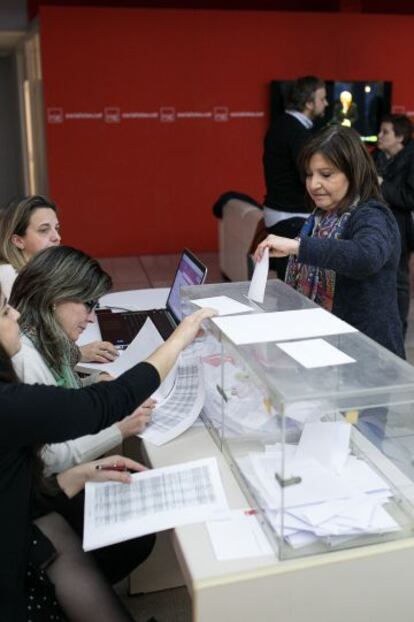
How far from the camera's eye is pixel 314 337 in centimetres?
169

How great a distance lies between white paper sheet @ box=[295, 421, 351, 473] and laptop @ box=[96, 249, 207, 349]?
1.03m

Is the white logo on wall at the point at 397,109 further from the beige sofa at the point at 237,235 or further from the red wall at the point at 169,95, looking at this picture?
the beige sofa at the point at 237,235

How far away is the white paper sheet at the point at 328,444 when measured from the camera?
1.61 meters

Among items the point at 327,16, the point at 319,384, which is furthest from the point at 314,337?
the point at 327,16

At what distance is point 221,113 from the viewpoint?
7797 mm

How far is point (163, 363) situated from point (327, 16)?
23.2ft

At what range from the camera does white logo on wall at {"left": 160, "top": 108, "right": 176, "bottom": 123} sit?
763 cm

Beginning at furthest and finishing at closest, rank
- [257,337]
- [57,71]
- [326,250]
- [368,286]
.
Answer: [57,71], [368,286], [326,250], [257,337]

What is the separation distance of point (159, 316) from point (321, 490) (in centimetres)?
171

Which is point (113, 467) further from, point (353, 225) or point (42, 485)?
point (353, 225)

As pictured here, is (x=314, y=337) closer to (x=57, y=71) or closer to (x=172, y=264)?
(x=172, y=264)

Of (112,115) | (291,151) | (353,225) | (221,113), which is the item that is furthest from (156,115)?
(353,225)

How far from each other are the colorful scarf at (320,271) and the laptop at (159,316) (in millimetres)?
367

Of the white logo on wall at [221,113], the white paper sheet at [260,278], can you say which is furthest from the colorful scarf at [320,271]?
the white logo on wall at [221,113]
